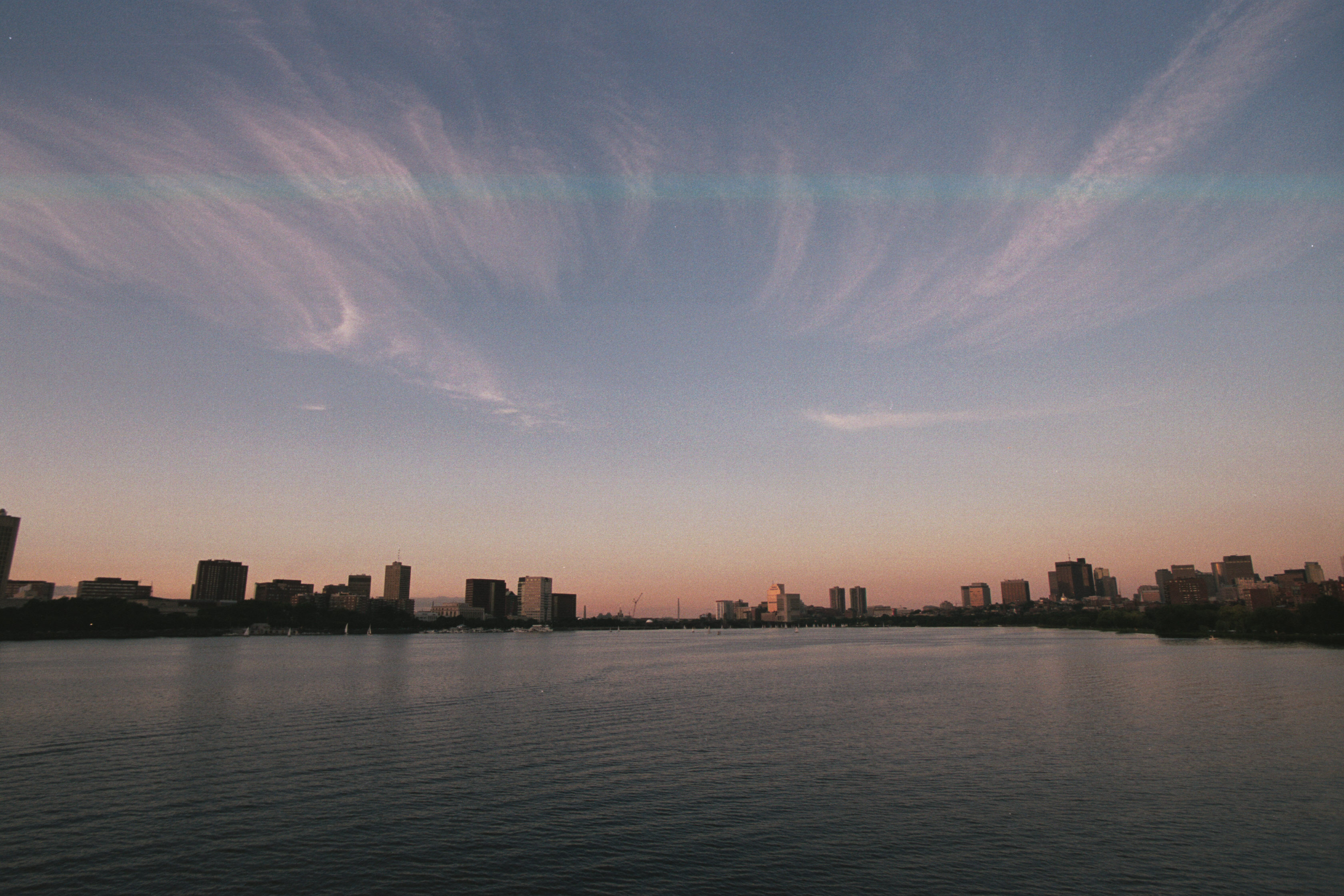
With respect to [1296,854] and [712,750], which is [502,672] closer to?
[712,750]

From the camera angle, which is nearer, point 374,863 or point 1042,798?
point 374,863

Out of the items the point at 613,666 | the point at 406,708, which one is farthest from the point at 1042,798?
the point at 613,666

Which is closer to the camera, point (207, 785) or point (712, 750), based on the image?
point (207, 785)

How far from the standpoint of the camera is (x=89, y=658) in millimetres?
169125

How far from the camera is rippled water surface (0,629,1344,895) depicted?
35.5 metres

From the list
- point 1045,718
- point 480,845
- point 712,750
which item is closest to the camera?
point 480,845

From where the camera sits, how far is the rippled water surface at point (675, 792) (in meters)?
35.5

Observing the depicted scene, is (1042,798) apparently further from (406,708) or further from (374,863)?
(406,708)

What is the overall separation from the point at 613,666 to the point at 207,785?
118 m

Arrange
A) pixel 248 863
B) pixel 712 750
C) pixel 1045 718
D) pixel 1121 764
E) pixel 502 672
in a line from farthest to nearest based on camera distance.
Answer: pixel 502 672
pixel 1045 718
pixel 712 750
pixel 1121 764
pixel 248 863

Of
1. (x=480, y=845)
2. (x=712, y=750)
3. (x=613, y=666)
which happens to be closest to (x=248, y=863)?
(x=480, y=845)

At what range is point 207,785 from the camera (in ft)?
165

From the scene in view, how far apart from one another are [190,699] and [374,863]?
244 feet

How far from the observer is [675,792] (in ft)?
163
